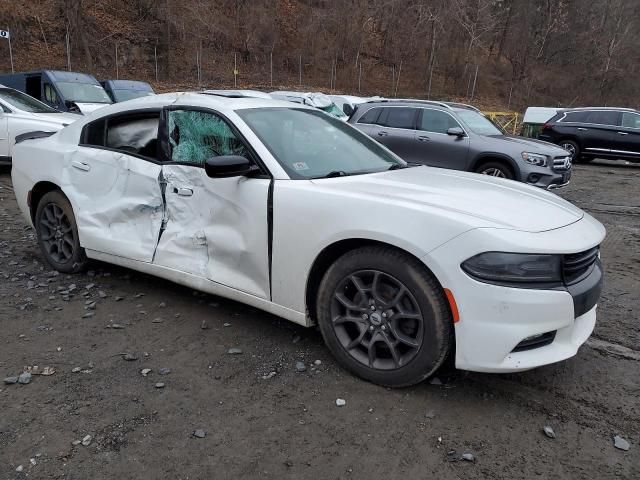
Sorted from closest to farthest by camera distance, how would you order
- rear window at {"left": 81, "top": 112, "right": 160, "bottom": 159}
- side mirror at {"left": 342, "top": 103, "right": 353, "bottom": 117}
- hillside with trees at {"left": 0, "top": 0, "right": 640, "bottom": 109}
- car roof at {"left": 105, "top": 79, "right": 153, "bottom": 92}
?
rear window at {"left": 81, "top": 112, "right": 160, "bottom": 159} → car roof at {"left": 105, "top": 79, "right": 153, "bottom": 92} → side mirror at {"left": 342, "top": 103, "right": 353, "bottom": 117} → hillside with trees at {"left": 0, "top": 0, "right": 640, "bottom": 109}

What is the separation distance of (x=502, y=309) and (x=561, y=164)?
7.38 meters

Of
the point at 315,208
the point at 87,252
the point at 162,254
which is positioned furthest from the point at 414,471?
the point at 87,252

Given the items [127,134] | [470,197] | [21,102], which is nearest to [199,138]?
[127,134]

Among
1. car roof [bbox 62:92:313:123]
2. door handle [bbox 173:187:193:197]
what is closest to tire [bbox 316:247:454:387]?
door handle [bbox 173:187:193:197]

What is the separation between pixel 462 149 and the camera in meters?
9.16

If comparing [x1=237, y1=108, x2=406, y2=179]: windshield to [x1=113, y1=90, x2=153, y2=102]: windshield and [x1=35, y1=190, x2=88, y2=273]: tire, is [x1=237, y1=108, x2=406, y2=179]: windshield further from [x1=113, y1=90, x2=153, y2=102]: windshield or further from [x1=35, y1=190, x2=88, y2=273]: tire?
Result: [x1=113, y1=90, x2=153, y2=102]: windshield

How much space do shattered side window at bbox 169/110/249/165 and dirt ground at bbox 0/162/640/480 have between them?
3.83ft

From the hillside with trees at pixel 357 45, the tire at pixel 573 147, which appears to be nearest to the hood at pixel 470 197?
the tire at pixel 573 147

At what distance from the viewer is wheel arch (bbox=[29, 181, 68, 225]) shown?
14.7ft

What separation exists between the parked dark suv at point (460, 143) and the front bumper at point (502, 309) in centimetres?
655

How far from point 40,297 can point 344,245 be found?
2663mm

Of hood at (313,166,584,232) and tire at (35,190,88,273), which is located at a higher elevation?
hood at (313,166,584,232)

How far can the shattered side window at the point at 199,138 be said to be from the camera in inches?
137

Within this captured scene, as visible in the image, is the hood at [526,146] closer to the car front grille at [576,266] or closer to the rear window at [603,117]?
the car front grille at [576,266]
